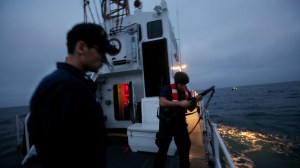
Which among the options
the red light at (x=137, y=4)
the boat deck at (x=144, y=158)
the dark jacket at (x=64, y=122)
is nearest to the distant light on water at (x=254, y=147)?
the boat deck at (x=144, y=158)

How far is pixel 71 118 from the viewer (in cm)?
81

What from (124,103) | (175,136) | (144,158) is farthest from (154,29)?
(124,103)

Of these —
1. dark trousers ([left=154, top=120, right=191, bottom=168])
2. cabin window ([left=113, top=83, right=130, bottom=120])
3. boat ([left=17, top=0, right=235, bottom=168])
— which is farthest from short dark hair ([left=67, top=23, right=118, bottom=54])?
cabin window ([left=113, top=83, right=130, bottom=120])

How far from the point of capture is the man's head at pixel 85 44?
1012 mm

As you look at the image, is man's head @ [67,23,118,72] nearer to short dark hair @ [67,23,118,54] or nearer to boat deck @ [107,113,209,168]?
short dark hair @ [67,23,118,54]

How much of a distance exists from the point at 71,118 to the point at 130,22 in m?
5.97

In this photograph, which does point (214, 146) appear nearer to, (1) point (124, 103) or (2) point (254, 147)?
(1) point (124, 103)

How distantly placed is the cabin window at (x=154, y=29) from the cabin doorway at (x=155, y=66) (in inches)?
8.9

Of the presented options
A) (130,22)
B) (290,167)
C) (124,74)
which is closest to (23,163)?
A: (124,74)

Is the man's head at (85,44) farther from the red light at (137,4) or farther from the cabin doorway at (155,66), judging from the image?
the red light at (137,4)

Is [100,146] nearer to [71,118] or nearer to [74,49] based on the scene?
[71,118]

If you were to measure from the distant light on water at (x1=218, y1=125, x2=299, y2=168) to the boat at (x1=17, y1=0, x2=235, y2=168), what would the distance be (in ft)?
14.1

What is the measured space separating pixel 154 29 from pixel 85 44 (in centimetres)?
498

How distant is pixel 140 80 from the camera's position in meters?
6.65
